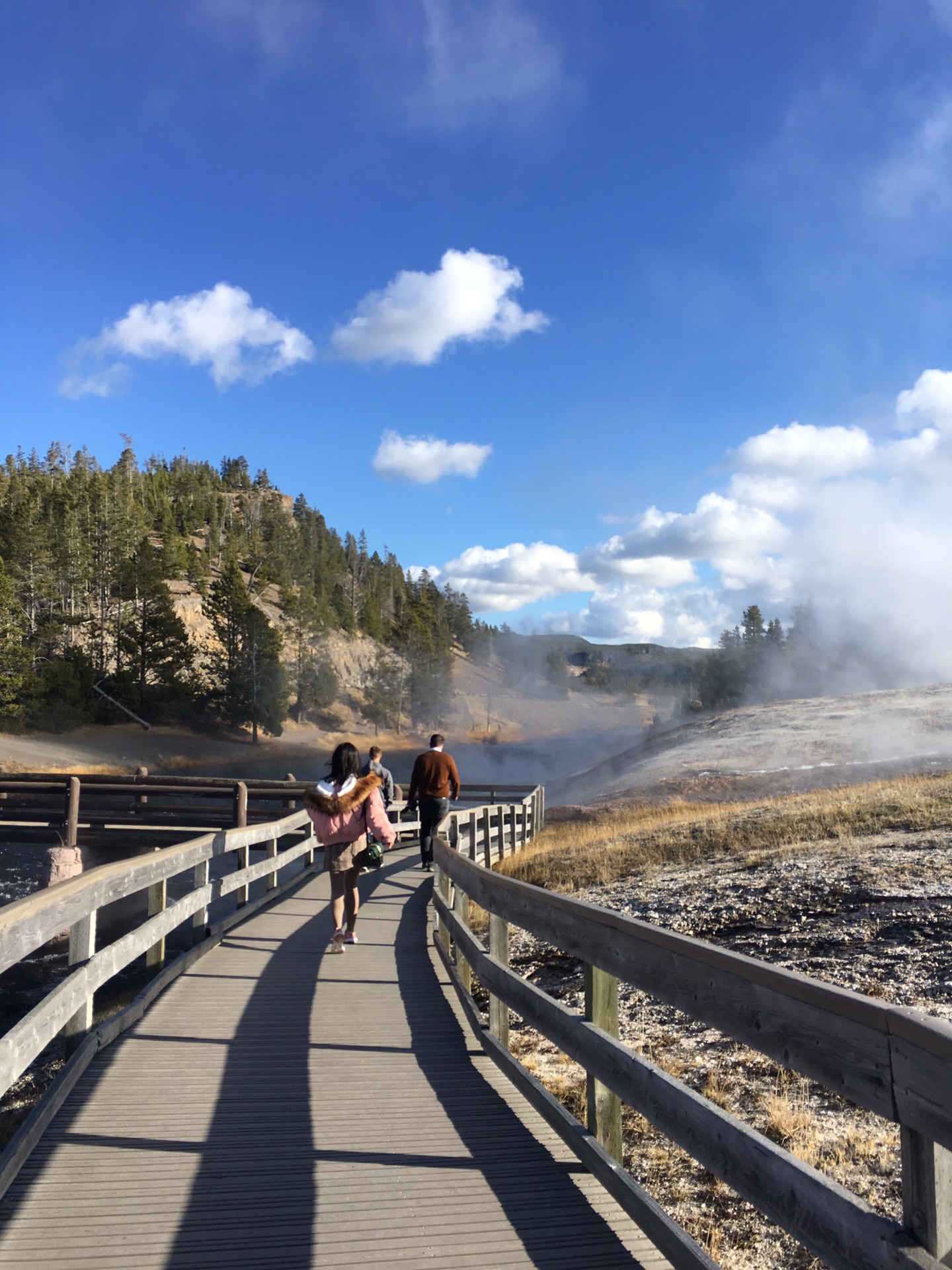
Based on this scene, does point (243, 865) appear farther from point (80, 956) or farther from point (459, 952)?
point (80, 956)

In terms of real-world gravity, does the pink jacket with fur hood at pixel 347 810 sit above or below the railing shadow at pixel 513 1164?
above

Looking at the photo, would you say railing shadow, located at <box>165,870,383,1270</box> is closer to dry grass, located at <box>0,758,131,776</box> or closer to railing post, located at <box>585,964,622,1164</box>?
railing post, located at <box>585,964,622,1164</box>

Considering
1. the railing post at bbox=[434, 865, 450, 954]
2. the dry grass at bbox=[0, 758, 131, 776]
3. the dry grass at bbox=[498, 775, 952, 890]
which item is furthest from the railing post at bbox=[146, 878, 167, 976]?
the dry grass at bbox=[0, 758, 131, 776]

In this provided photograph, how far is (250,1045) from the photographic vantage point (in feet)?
17.9

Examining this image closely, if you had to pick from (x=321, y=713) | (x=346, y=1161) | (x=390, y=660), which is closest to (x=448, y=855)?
(x=346, y=1161)

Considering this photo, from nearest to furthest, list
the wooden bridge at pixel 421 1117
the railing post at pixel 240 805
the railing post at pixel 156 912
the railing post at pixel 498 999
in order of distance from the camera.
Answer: the wooden bridge at pixel 421 1117 → the railing post at pixel 498 999 → the railing post at pixel 156 912 → the railing post at pixel 240 805

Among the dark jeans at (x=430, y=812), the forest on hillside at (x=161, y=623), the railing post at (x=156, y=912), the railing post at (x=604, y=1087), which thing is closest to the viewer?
the railing post at (x=604, y=1087)

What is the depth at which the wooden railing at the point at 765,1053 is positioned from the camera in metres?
1.88

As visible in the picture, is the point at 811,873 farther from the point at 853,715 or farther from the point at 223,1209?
the point at 853,715

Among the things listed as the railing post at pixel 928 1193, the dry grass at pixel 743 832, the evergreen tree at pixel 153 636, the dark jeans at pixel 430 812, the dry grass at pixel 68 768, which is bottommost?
the dry grass at pixel 68 768

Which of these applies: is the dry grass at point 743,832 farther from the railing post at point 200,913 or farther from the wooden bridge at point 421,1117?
the wooden bridge at point 421,1117

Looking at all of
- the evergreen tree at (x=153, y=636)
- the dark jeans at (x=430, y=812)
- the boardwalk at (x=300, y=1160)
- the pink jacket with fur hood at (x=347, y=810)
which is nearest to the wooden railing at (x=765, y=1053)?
the boardwalk at (x=300, y=1160)

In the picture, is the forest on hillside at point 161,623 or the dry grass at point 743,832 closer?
the dry grass at point 743,832

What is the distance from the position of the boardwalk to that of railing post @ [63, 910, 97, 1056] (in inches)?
7.9
